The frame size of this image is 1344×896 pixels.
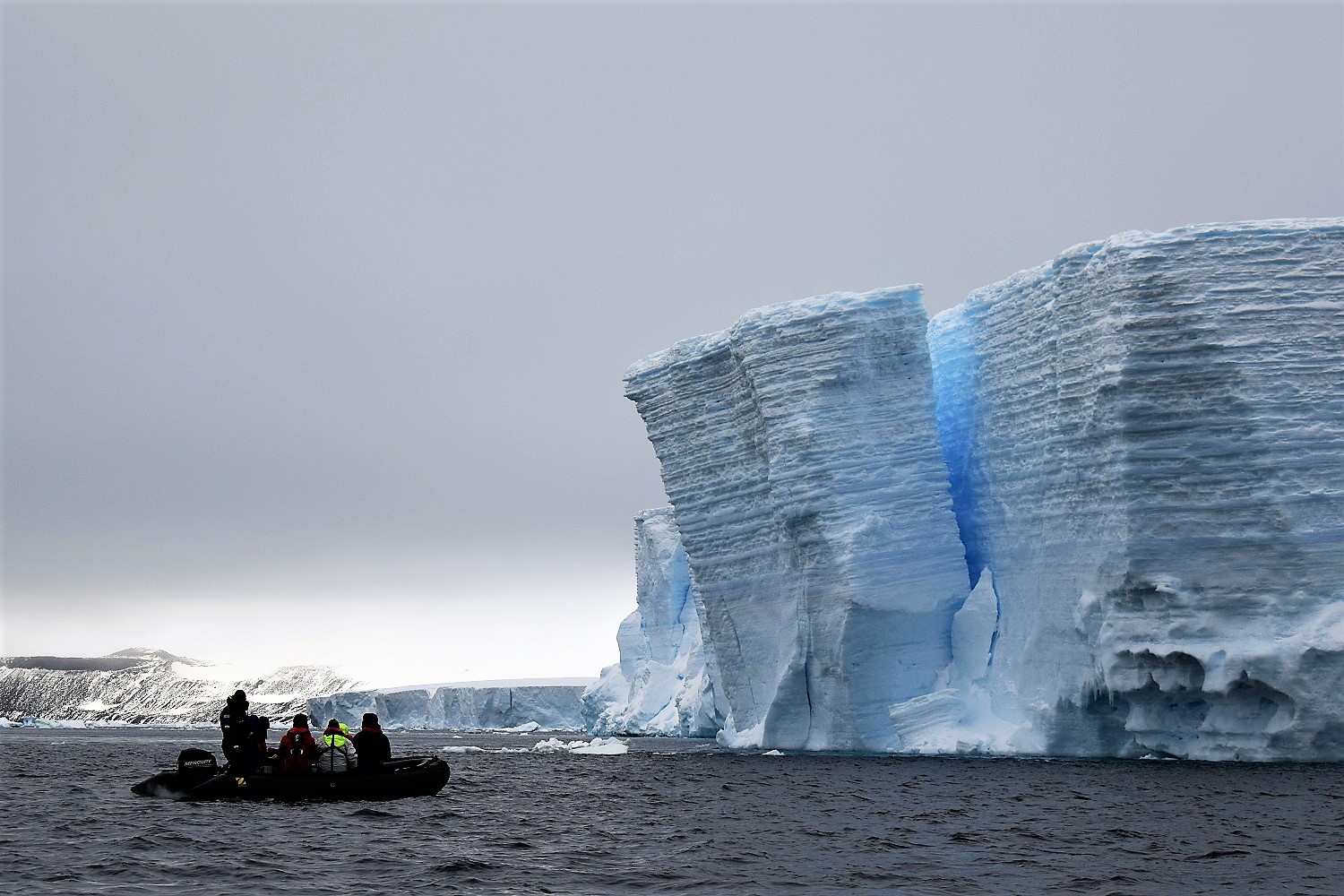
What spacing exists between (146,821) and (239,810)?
1.63m

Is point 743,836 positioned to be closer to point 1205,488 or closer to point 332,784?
point 332,784

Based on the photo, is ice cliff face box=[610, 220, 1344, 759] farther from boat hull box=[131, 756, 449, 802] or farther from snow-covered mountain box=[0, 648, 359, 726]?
snow-covered mountain box=[0, 648, 359, 726]

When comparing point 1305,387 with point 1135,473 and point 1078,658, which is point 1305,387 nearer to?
point 1135,473

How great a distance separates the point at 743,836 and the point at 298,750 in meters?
7.11

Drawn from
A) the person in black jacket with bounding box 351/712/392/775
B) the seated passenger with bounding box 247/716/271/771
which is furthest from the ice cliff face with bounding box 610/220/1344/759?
the seated passenger with bounding box 247/716/271/771

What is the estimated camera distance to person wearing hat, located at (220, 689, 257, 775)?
20.2 meters

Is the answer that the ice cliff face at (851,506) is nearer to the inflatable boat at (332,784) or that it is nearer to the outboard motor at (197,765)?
the inflatable boat at (332,784)

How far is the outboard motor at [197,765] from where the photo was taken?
2100cm

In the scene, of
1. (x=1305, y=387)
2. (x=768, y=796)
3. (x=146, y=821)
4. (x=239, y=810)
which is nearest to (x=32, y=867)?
(x=146, y=821)

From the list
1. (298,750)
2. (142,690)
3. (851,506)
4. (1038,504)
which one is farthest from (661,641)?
(142,690)

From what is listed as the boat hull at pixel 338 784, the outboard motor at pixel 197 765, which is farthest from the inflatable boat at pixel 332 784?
the outboard motor at pixel 197 765

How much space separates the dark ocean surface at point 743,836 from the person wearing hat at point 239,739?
67 centimetres

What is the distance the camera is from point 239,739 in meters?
20.2

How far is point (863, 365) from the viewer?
93.5 ft
